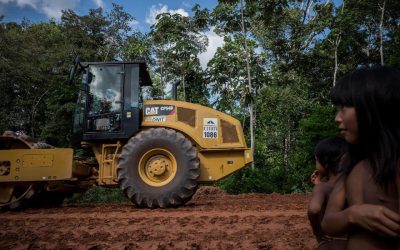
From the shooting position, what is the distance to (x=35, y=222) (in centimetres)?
622

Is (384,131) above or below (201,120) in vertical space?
below

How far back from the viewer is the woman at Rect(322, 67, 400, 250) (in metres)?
1.56

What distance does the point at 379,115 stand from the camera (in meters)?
1.62

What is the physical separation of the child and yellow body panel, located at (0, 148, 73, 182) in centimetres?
627

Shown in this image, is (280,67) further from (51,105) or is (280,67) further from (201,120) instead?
(201,120)

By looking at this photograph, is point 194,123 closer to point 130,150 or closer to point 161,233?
point 130,150

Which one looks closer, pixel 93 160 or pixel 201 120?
pixel 201 120

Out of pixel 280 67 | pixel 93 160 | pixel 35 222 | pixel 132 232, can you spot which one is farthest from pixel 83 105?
pixel 280 67

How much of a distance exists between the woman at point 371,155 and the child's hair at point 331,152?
0.96 m

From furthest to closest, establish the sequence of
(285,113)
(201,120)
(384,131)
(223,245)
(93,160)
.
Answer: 1. (285,113)
2. (93,160)
3. (201,120)
4. (223,245)
5. (384,131)

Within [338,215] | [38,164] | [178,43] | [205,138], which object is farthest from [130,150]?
[178,43]

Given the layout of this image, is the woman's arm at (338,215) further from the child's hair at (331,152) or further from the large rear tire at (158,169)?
the large rear tire at (158,169)

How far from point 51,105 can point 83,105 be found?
47.6 feet

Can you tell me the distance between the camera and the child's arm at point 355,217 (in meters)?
1.51
